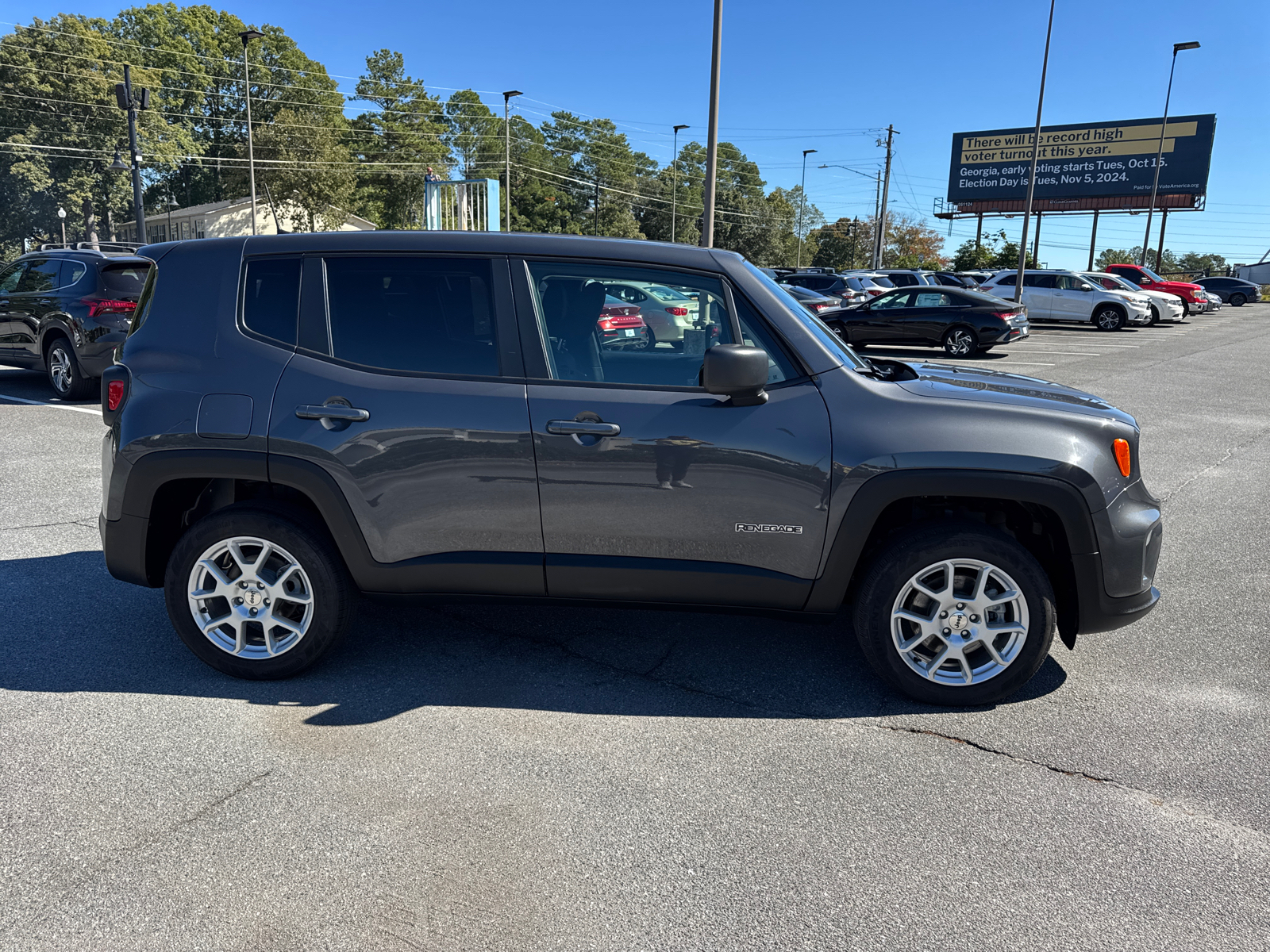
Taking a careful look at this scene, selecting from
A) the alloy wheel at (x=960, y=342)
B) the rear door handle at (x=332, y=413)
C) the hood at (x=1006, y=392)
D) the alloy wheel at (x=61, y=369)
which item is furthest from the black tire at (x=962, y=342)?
the rear door handle at (x=332, y=413)

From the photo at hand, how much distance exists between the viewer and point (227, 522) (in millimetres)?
3805

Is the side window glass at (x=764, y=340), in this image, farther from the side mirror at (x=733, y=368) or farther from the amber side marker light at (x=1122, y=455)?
the amber side marker light at (x=1122, y=455)

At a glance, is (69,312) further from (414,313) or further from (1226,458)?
(1226,458)

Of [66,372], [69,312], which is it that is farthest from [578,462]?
[66,372]

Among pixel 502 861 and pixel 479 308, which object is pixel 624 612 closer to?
pixel 479 308

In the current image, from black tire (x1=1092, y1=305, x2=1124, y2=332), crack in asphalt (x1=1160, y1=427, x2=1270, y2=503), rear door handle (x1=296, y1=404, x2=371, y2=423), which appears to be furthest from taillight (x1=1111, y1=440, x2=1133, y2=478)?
black tire (x1=1092, y1=305, x2=1124, y2=332)

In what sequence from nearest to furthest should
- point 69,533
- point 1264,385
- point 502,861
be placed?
point 502,861, point 69,533, point 1264,385

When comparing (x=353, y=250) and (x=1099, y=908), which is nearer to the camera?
(x=1099, y=908)

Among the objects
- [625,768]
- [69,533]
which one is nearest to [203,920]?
[625,768]

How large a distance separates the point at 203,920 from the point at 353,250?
245 cm

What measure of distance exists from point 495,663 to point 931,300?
18.0 metres

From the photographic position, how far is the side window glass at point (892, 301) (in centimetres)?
2041

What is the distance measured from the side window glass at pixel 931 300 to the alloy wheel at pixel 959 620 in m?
17.5

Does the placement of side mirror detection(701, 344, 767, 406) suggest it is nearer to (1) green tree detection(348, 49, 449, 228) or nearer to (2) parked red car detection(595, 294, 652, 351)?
(2) parked red car detection(595, 294, 652, 351)
